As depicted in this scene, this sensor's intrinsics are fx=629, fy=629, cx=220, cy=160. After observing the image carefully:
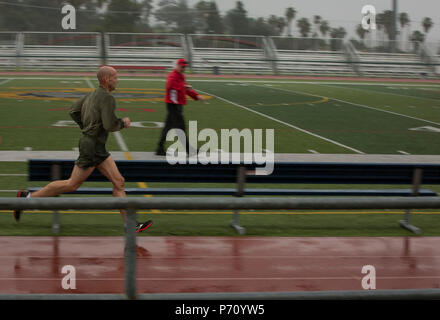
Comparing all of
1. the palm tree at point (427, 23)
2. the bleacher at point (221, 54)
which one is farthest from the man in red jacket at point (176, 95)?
the palm tree at point (427, 23)

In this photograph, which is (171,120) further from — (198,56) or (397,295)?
(198,56)

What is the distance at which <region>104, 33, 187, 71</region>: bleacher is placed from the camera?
47438 millimetres

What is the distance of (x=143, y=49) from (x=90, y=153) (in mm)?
44542

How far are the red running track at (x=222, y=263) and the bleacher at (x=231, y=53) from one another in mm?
40173

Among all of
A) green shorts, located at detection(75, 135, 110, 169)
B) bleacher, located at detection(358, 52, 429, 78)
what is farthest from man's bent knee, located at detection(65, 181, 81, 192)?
bleacher, located at detection(358, 52, 429, 78)

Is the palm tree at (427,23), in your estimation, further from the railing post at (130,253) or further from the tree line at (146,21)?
the railing post at (130,253)

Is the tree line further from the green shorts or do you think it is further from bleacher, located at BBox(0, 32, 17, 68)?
the green shorts

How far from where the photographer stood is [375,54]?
52.7 meters

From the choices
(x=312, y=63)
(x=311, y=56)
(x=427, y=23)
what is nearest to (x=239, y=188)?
(x=312, y=63)

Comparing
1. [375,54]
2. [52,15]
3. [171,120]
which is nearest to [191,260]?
[171,120]

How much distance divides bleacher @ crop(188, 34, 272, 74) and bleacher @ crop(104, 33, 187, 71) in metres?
1.34

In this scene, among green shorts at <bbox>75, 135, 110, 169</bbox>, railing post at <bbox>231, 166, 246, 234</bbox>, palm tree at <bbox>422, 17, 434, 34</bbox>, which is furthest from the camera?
palm tree at <bbox>422, 17, 434, 34</bbox>

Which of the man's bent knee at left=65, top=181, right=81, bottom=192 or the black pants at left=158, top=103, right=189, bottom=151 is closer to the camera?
the man's bent knee at left=65, top=181, right=81, bottom=192

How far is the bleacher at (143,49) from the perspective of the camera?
4744cm
